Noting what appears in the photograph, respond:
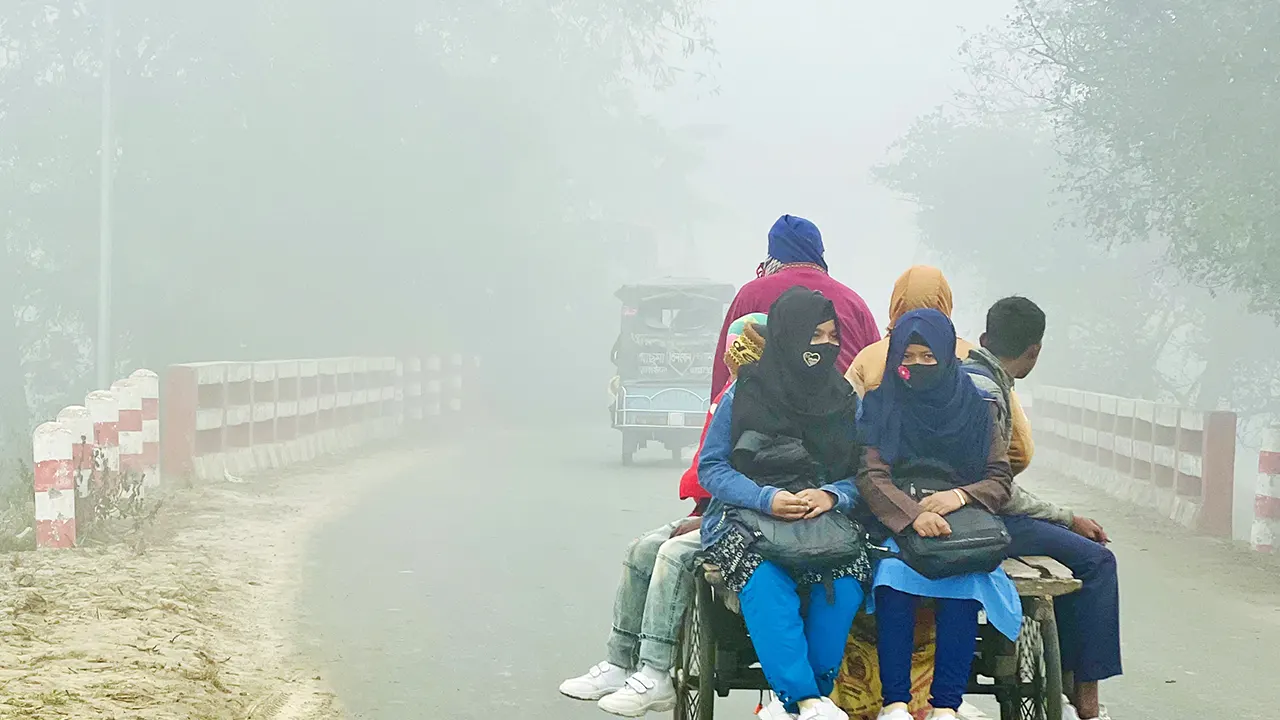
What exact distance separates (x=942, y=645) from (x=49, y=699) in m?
3.63

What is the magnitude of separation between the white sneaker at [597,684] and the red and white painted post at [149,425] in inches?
390

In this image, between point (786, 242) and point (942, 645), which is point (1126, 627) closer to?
point (786, 242)

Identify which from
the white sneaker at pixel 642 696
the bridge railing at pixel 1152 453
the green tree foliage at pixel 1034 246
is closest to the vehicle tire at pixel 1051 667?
the white sneaker at pixel 642 696

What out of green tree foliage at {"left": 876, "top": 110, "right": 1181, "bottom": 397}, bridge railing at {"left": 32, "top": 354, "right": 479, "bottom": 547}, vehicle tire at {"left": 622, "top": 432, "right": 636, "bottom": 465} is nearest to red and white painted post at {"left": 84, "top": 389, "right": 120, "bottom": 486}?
bridge railing at {"left": 32, "top": 354, "right": 479, "bottom": 547}

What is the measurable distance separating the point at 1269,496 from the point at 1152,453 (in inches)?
111

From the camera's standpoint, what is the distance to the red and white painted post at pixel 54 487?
37.4 ft

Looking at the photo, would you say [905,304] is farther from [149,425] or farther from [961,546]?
[149,425]

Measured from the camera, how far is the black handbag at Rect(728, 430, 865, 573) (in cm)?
527

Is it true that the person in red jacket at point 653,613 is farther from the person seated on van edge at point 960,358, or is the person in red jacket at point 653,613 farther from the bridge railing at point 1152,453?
the bridge railing at point 1152,453

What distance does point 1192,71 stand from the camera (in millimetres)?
16234

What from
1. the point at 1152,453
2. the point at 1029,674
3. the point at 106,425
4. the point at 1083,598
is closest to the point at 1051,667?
the point at 1029,674

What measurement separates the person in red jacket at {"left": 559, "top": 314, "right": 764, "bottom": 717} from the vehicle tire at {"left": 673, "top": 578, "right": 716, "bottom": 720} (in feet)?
0.13

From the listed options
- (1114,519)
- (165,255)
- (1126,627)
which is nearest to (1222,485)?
(1114,519)

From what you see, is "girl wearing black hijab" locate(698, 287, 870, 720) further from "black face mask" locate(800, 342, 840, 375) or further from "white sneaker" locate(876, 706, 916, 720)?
"white sneaker" locate(876, 706, 916, 720)
